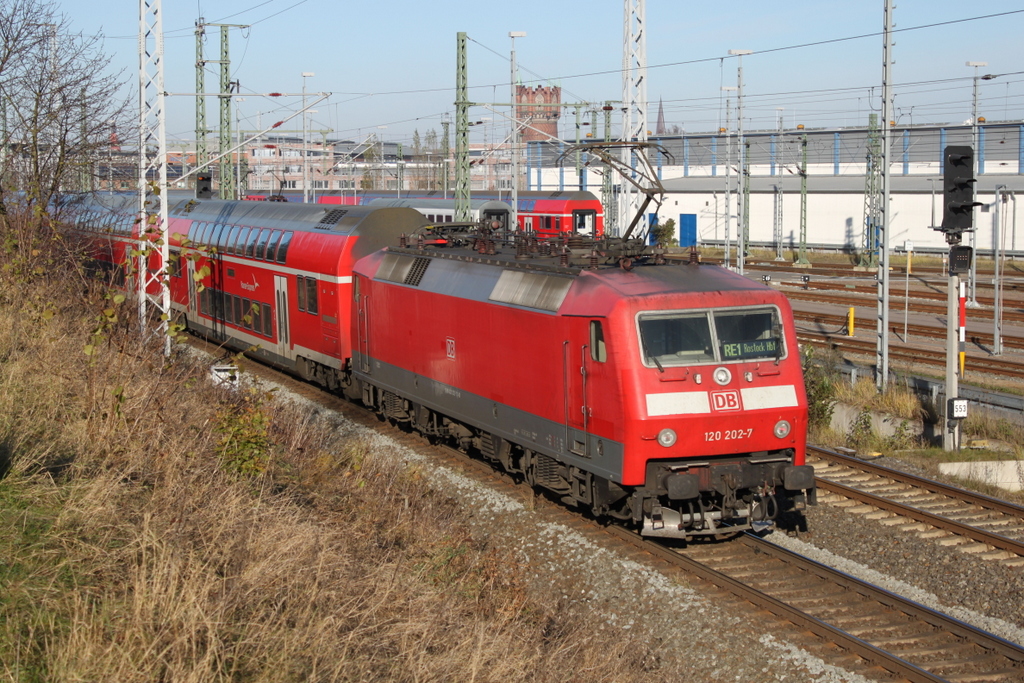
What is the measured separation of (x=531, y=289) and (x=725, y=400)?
290cm

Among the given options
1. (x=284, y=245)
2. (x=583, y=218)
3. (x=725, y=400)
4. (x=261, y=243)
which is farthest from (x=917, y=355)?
(x=583, y=218)

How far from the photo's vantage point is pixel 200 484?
843 cm

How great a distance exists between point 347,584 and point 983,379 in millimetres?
16702

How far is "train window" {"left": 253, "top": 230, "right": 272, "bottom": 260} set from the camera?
68.4 ft

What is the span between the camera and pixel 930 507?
1207 cm

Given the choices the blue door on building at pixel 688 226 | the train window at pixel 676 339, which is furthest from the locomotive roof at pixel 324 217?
the blue door on building at pixel 688 226

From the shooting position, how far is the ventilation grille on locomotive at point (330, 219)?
61.1ft

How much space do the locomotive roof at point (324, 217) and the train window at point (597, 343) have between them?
314 inches

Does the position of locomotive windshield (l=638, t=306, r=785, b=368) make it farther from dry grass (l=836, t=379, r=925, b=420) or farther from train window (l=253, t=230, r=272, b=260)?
train window (l=253, t=230, r=272, b=260)

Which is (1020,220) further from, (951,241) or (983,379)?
(951,241)

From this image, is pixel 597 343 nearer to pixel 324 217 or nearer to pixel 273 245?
pixel 324 217

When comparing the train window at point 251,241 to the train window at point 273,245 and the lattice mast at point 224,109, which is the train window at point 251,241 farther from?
the lattice mast at point 224,109

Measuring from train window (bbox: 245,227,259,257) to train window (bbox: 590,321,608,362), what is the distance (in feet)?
42.7

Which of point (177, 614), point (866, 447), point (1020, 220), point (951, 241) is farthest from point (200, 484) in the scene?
point (1020, 220)
